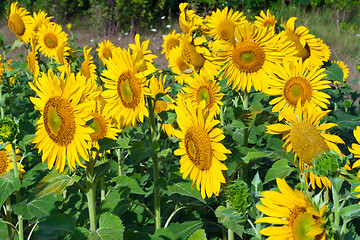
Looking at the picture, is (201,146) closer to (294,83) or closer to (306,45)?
(294,83)

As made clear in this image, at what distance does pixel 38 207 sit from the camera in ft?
4.75

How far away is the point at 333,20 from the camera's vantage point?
1078cm

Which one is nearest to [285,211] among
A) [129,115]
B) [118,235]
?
[118,235]

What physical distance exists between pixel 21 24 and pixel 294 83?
8.78 ft

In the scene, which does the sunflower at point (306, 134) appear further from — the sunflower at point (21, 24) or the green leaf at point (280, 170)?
the sunflower at point (21, 24)

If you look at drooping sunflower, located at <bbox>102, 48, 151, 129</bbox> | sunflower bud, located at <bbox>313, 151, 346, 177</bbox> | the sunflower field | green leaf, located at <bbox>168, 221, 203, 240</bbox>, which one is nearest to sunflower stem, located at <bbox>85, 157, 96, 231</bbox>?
the sunflower field

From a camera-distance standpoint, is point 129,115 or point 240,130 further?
point 240,130

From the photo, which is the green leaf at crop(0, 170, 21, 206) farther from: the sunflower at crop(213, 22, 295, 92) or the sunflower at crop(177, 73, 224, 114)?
the sunflower at crop(213, 22, 295, 92)

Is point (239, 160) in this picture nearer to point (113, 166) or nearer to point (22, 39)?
point (113, 166)

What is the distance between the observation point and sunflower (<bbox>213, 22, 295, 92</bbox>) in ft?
5.67

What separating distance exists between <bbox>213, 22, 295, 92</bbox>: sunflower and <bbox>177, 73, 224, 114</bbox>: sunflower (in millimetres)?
179

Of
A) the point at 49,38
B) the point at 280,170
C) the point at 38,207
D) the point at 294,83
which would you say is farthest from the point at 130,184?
the point at 49,38

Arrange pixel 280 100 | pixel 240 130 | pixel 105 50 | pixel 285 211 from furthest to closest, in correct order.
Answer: pixel 105 50
pixel 240 130
pixel 280 100
pixel 285 211

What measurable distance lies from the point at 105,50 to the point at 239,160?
6.50ft
